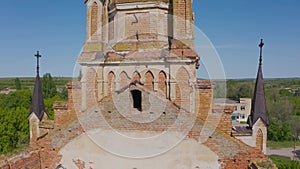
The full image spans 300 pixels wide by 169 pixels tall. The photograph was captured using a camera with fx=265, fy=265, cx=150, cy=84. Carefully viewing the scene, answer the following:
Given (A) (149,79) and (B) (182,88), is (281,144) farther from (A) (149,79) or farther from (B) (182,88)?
(A) (149,79)

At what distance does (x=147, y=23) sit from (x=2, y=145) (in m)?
26.3

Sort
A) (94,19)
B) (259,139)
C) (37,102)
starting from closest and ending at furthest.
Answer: (259,139)
(94,19)
(37,102)

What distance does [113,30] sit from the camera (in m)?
11.0

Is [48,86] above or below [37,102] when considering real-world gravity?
below

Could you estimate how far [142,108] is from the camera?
8.06 meters

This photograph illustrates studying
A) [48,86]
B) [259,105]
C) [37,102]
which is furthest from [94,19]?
[48,86]

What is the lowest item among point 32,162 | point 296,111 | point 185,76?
point 296,111

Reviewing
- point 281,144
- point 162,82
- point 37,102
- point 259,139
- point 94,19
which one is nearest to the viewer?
point 162,82

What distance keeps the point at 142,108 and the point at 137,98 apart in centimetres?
46

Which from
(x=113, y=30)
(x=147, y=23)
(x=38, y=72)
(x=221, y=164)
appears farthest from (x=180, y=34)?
(x=38, y=72)

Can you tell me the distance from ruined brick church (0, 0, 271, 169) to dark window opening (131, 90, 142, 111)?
0.03 m

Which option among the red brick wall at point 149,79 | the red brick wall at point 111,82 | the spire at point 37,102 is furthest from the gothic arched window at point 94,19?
the spire at point 37,102

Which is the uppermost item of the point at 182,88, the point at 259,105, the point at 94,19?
the point at 94,19

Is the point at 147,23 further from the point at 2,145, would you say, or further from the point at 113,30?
the point at 2,145
